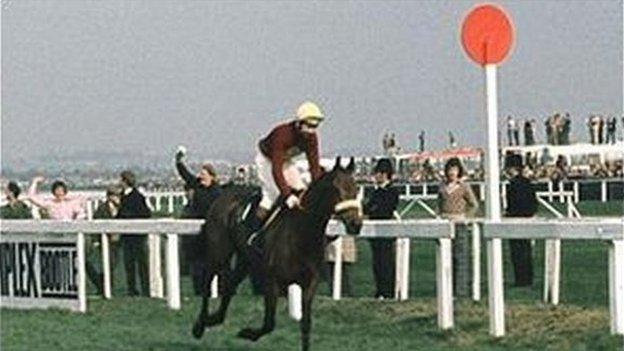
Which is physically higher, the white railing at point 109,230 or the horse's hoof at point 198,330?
the white railing at point 109,230

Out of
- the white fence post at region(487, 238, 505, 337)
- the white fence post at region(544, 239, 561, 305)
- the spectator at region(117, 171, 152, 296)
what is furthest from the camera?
the spectator at region(117, 171, 152, 296)

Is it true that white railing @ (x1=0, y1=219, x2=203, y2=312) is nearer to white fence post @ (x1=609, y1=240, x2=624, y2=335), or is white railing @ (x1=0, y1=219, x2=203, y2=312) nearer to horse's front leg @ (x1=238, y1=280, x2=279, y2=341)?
horse's front leg @ (x1=238, y1=280, x2=279, y2=341)

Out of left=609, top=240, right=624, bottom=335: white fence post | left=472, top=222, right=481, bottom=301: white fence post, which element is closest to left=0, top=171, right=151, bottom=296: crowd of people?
left=472, top=222, right=481, bottom=301: white fence post

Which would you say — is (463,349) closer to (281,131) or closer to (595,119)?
(281,131)

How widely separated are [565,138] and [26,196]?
958 inches

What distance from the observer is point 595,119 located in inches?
1692

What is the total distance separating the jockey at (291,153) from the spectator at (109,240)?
591 cm

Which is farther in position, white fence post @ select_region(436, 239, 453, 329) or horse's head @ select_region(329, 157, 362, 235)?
white fence post @ select_region(436, 239, 453, 329)

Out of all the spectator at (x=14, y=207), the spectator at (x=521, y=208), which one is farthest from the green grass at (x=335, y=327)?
the spectator at (x=14, y=207)

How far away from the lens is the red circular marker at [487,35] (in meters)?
13.8

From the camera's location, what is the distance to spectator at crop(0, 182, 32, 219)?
67.1ft

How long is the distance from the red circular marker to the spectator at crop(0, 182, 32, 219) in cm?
845

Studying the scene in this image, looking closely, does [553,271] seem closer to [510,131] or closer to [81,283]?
[81,283]

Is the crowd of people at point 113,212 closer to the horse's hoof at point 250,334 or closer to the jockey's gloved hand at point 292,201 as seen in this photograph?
the horse's hoof at point 250,334
